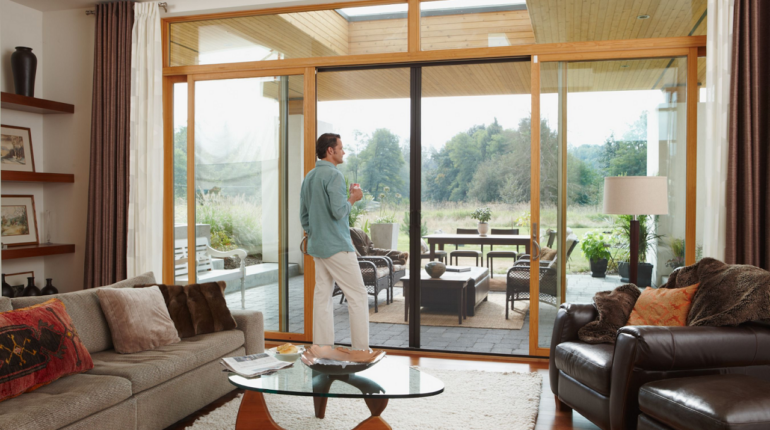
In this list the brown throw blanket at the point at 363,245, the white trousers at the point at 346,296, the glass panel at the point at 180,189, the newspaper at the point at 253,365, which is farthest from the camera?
the glass panel at the point at 180,189

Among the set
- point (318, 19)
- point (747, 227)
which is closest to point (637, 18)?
point (747, 227)

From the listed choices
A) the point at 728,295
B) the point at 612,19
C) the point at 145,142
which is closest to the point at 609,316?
the point at 728,295

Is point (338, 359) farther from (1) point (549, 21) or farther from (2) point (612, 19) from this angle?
(2) point (612, 19)

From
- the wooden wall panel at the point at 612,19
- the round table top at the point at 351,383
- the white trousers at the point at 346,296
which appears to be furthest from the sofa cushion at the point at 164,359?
the wooden wall panel at the point at 612,19

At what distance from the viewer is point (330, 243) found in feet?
13.3

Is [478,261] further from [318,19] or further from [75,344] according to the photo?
[75,344]

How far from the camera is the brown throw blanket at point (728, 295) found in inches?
106

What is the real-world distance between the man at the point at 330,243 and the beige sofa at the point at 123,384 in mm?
684

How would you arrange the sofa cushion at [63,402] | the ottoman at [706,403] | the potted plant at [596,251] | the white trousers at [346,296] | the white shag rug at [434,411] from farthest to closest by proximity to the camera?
the potted plant at [596,251] → the white trousers at [346,296] → the white shag rug at [434,411] → the sofa cushion at [63,402] → the ottoman at [706,403]

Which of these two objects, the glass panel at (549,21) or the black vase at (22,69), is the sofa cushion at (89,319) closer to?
the black vase at (22,69)

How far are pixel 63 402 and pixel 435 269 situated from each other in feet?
9.45

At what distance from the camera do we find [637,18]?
4.17m

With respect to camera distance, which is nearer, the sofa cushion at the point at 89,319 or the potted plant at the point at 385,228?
the sofa cushion at the point at 89,319

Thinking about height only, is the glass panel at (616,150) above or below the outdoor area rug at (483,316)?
above
